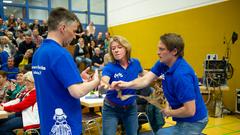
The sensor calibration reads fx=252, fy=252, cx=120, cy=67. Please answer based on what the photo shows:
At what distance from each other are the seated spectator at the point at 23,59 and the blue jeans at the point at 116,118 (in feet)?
17.9

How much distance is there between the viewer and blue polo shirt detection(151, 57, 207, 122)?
1.87 meters

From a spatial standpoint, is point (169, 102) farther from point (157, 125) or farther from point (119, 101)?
point (157, 125)

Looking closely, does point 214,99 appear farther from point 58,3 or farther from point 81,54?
point 58,3

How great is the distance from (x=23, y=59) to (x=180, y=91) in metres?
6.87

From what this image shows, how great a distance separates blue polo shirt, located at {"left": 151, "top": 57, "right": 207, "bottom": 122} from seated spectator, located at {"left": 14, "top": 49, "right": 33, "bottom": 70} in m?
6.33

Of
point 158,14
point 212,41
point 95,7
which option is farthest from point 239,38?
point 95,7

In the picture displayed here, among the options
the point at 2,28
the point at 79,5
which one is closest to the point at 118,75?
the point at 2,28

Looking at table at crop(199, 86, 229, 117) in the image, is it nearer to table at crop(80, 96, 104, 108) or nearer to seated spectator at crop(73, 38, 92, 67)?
table at crop(80, 96, 104, 108)

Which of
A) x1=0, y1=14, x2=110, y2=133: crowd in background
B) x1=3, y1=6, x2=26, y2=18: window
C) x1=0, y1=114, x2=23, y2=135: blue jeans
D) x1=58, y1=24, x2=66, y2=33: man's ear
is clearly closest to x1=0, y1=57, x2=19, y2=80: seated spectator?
x1=0, y1=14, x2=110, y2=133: crowd in background

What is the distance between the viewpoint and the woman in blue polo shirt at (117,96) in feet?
8.92

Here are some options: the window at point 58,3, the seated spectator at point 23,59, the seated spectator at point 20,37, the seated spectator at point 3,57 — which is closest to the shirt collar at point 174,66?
the seated spectator at point 23,59

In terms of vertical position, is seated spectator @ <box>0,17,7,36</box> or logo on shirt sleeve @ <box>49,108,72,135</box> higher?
seated spectator @ <box>0,17,7,36</box>

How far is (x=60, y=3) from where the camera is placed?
13594 mm

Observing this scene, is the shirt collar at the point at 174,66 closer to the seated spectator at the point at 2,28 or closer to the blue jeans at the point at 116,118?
the blue jeans at the point at 116,118
